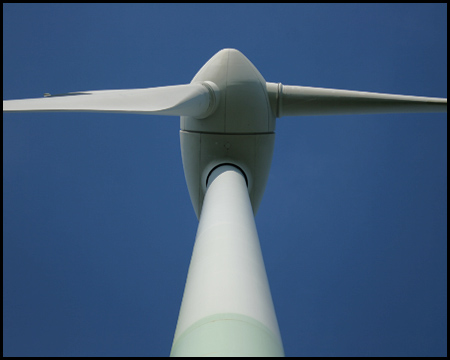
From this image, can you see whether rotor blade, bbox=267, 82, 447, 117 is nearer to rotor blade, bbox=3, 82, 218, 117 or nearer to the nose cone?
the nose cone

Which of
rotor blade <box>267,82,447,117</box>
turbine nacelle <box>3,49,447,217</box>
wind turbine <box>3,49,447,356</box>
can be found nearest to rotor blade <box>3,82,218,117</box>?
wind turbine <box>3,49,447,356</box>

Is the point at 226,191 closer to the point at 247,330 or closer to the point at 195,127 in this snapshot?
the point at 195,127

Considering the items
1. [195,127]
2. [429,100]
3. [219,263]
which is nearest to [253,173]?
[195,127]

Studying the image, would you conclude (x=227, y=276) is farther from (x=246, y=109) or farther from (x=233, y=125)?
(x=246, y=109)

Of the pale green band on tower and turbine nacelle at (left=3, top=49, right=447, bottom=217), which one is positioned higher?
turbine nacelle at (left=3, top=49, right=447, bottom=217)

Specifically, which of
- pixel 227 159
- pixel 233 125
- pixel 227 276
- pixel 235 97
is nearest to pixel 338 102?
pixel 235 97

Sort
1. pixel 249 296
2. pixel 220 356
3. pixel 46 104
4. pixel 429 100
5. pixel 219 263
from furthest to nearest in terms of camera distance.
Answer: pixel 429 100
pixel 46 104
pixel 219 263
pixel 249 296
pixel 220 356

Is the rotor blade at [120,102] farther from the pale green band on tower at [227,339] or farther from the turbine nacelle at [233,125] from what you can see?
the pale green band on tower at [227,339]
